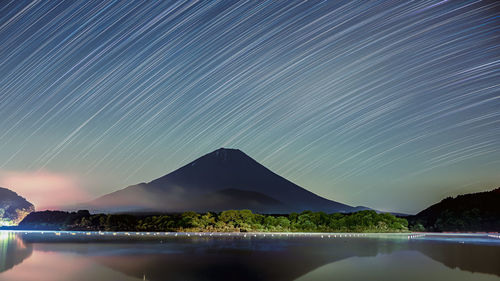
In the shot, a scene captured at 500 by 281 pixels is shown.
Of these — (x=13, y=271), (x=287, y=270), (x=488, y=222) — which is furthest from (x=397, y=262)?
(x=488, y=222)

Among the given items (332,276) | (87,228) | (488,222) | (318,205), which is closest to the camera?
(332,276)

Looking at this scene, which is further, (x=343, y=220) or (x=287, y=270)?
(x=343, y=220)

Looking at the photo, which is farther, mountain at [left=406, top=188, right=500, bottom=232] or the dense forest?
mountain at [left=406, top=188, right=500, bottom=232]

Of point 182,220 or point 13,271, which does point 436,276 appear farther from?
point 182,220

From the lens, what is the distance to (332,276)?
1606 cm

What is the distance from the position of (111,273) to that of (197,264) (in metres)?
4.09

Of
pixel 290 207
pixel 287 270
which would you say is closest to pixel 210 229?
pixel 287 270

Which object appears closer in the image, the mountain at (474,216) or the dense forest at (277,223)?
the dense forest at (277,223)

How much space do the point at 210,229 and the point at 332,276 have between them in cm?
5431

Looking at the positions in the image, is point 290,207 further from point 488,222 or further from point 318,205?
point 488,222

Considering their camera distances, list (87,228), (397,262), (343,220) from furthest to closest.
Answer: (87,228)
(343,220)
(397,262)

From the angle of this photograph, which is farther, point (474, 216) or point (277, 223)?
point (474, 216)

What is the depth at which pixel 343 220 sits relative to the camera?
68.8m

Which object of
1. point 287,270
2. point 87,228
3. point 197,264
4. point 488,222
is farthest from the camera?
point 87,228
